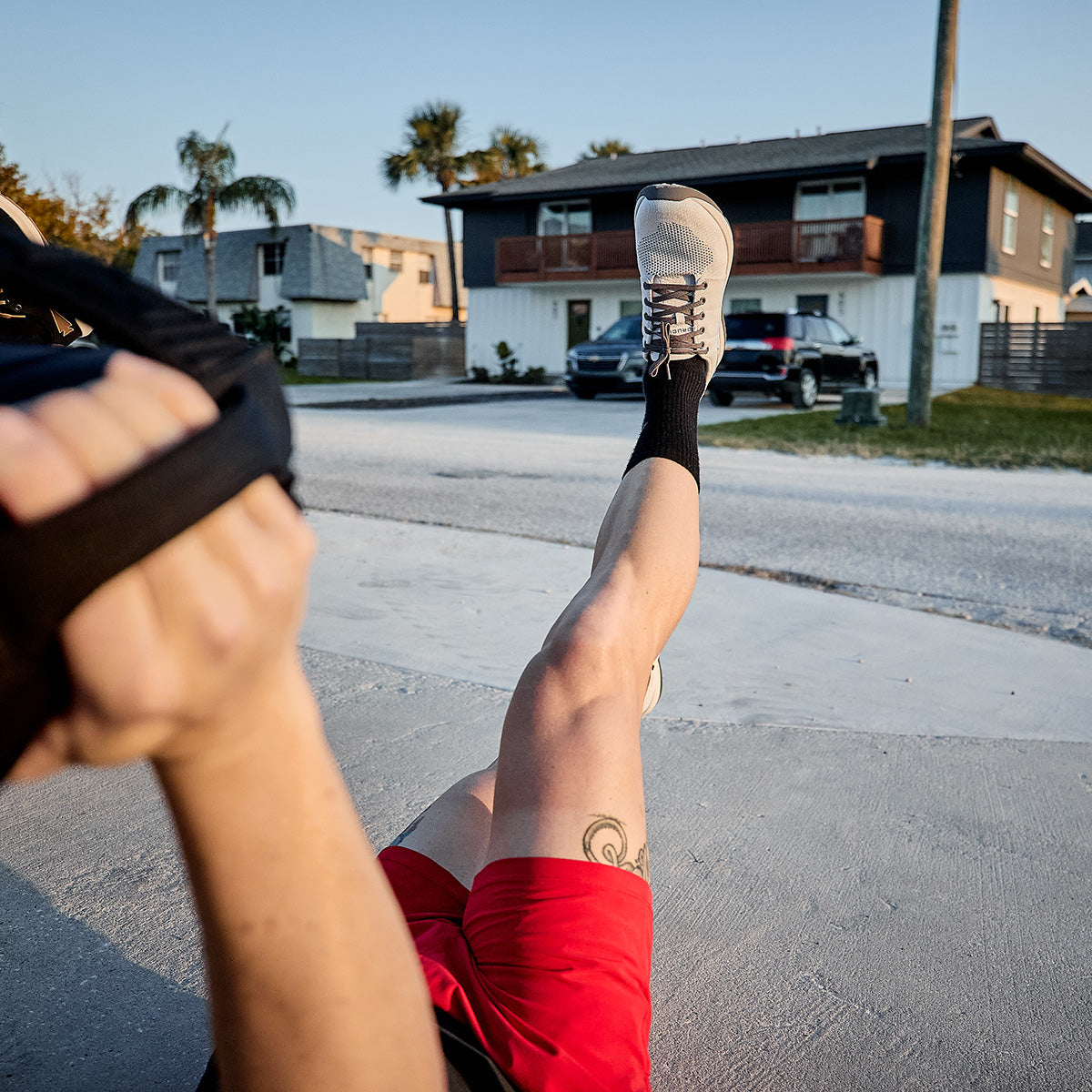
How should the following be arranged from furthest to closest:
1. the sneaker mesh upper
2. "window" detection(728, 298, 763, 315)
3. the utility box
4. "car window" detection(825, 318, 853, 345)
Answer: "window" detection(728, 298, 763, 315), "car window" detection(825, 318, 853, 345), the utility box, the sneaker mesh upper

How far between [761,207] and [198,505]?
29.0m

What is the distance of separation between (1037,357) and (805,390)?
998 centimetres

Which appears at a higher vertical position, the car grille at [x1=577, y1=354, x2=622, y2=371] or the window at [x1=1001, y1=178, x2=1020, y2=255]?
the window at [x1=1001, y1=178, x2=1020, y2=255]

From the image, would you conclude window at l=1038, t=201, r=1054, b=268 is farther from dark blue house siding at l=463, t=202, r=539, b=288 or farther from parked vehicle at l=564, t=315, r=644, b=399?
parked vehicle at l=564, t=315, r=644, b=399

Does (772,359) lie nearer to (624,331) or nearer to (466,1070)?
(624,331)

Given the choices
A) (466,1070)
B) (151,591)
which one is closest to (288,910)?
(151,591)

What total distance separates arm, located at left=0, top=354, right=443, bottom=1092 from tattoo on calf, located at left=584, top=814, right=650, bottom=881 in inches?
20.8

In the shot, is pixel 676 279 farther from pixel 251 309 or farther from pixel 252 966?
pixel 251 309

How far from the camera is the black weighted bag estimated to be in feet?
1.43

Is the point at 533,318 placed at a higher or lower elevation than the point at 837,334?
higher

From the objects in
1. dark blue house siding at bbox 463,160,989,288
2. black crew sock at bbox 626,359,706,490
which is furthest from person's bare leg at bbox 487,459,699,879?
dark blue house siding at bbox 463,160,989,288

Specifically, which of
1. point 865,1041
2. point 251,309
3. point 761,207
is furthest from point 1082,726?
point 251,309

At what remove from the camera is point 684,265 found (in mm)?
2627

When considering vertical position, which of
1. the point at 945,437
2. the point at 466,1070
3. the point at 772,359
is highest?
the point at 772,359
